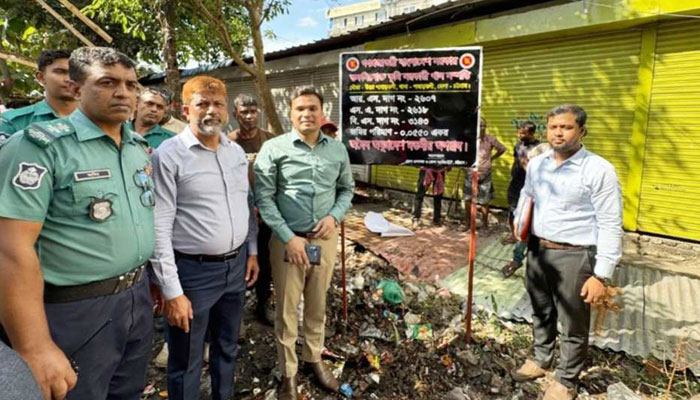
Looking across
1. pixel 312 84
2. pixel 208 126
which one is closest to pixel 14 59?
pixel 208 126

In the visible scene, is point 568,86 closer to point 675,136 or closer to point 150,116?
point 675,136

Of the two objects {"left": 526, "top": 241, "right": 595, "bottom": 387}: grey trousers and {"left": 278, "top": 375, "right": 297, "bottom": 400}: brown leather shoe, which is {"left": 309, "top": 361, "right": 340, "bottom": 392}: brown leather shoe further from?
{"left": 526, "top": 241, "right": 595, "bottom": 387}: grey trousers

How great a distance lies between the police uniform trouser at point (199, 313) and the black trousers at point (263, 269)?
4.30ft

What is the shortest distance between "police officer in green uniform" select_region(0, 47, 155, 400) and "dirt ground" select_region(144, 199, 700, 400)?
57.1 inches

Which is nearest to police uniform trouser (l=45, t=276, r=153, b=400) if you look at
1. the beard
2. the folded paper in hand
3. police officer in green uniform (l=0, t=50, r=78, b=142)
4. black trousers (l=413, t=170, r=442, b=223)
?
the beard

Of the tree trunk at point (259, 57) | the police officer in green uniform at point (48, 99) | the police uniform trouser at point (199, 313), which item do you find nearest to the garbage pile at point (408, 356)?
the police uniform trouser at point (199, 313)

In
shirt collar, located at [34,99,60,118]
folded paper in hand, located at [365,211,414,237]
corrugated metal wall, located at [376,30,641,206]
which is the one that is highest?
corrugated metal wall, located at [376,30,641,206]

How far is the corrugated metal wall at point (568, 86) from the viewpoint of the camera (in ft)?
18.6

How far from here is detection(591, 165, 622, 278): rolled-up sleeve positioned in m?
2.47

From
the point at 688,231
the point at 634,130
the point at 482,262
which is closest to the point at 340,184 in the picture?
the point at 482,262

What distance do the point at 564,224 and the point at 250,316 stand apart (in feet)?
10.1

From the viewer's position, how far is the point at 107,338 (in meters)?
1.73

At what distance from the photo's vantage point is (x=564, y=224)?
268cm

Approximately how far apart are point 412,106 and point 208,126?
6.65ft
